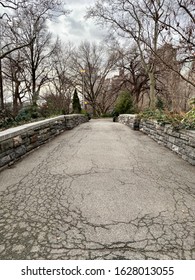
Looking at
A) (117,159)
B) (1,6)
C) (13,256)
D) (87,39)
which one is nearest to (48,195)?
(13,256)

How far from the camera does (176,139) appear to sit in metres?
4.29

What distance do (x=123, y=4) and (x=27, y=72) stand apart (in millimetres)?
14597

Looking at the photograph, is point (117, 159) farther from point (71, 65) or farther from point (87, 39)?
point (87, 39)

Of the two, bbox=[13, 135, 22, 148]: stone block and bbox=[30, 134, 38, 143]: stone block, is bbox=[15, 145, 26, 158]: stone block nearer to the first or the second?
bbox=[13, 135, 22, 148]: stone block

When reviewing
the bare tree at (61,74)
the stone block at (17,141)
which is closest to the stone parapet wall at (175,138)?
the stone block at (17,141)

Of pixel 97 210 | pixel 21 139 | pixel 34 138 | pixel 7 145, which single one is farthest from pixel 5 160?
pixel 97 210

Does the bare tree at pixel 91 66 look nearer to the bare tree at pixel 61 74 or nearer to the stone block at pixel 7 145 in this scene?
the bare tree at pixel 61 74

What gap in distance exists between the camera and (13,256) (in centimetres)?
137

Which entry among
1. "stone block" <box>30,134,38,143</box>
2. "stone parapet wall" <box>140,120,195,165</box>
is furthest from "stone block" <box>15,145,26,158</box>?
"stone parapet wall" <box>140,120,195,165</box>

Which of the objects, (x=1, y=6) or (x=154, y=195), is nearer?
(x=154, y=195)

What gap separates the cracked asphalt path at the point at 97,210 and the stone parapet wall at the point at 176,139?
0.41 metres

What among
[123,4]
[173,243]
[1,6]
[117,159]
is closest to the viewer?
[173,243]

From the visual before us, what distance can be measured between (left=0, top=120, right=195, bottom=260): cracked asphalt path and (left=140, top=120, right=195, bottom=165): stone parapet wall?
0.41m

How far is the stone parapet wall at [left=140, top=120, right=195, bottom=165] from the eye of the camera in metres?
3.61
